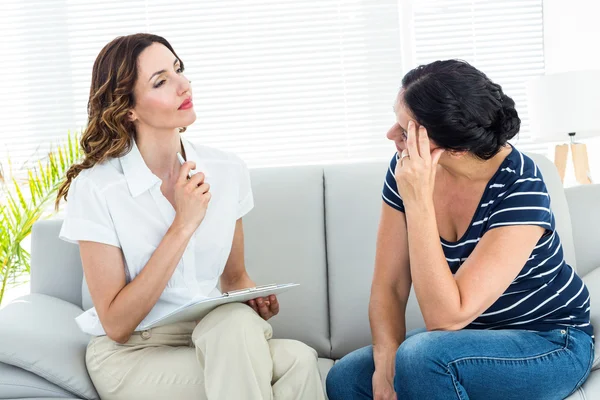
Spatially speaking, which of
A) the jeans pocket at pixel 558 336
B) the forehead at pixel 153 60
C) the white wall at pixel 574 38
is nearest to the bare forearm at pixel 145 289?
the forehead at pixel 153 60

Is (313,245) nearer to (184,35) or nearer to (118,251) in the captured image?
(118,251)

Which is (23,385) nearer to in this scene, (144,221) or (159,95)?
(144,221)

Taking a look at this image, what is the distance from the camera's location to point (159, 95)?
1.75 meters

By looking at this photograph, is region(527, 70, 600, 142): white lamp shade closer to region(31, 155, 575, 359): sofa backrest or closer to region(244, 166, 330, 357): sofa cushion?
region(31, 155, 575, 359): sofa backrest

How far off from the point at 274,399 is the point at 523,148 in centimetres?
241

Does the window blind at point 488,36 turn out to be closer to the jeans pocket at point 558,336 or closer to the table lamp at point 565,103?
the table lamp at point 565,103

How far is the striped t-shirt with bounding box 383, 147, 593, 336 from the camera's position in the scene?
4.92ft

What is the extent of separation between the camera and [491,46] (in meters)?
3.41

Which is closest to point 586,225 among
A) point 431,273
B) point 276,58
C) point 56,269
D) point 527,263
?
point 527,263

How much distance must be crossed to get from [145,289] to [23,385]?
39cm

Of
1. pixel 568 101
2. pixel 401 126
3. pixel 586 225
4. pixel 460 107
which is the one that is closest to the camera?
pixel 460 107

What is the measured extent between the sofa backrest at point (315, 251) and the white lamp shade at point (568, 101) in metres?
0.62

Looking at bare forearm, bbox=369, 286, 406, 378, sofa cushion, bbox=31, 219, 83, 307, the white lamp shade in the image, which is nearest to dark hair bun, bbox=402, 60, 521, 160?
bare forearm, bbox=369, 286, 406, 378

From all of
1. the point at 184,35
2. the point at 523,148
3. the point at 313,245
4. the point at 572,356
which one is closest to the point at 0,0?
the point at 184,35
